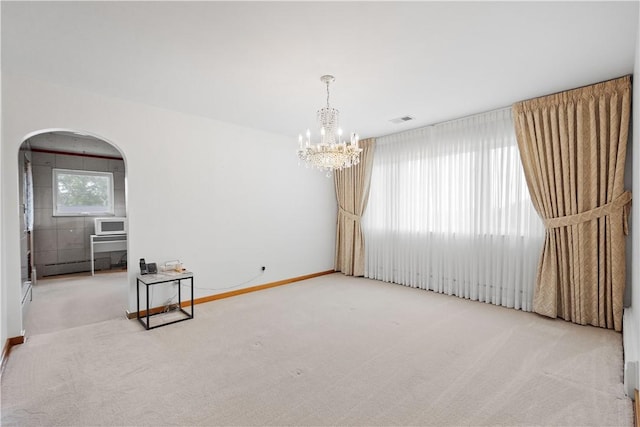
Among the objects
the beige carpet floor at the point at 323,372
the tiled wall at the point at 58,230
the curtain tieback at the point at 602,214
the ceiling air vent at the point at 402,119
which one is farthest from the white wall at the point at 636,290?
the tiled wall at the point at 58,230

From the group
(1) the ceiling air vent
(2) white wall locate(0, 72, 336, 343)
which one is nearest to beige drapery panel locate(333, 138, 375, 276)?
(2) white wall locate(0, 72, 336, 343)

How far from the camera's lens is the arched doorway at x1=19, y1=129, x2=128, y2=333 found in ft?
17.9

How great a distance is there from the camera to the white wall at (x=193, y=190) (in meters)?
3.15

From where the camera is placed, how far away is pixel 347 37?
7.99ft

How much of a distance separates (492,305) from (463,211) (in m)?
1.39

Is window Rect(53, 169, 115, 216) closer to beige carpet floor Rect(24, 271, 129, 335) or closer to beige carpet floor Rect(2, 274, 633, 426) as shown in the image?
beige carpet floor Rect(24, 271, 129, 335)

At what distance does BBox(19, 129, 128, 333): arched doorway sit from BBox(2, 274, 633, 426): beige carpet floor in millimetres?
2290

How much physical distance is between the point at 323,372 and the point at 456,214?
3303 millimetres

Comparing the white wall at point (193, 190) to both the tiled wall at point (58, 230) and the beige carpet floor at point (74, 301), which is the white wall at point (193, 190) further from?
the tiled wall at point (58, 230)

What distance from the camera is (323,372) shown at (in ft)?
8.29

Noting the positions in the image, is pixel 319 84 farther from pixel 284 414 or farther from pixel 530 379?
pixel 530 379

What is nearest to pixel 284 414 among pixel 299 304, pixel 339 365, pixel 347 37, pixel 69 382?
pixel 339 365

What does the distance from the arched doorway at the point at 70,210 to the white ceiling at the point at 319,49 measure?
273 cm

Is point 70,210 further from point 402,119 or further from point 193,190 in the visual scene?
point 402,119
